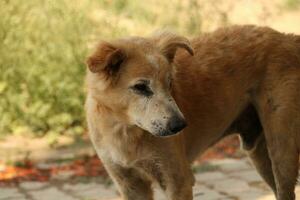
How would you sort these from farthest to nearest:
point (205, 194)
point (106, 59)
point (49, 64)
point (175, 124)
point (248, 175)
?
point (49, 64) < point (248, 175) < point (205, 194) < point (106, 59) < point (175, 124)

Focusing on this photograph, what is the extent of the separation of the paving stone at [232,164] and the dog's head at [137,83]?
265 cm

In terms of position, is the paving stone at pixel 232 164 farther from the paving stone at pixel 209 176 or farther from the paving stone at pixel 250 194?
the paving stone at pixel 250 194

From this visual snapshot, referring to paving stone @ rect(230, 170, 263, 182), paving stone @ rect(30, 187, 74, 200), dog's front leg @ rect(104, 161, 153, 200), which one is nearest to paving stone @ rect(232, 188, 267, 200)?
paving stone @ rect(230, 170, 263, 182)

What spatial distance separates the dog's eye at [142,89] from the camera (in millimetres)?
4355

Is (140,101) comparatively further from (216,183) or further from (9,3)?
(9,3)

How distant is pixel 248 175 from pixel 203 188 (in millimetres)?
569

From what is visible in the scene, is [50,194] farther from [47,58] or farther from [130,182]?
[47,58]

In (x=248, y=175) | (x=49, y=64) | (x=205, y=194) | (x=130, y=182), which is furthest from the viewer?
→ (x=49, y=64)

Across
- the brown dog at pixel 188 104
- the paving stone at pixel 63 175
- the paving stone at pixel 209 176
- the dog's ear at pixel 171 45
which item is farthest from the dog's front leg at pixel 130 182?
the paving stone at pixel 63 175

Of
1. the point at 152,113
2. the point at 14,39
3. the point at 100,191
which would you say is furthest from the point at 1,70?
the point at 152,113

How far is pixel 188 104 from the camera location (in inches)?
195

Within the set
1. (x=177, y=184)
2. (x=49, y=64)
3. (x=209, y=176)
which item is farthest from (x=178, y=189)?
(x=49, y=64)

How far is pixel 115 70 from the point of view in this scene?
4461 millimetres

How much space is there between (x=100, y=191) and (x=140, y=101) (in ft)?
7.75
